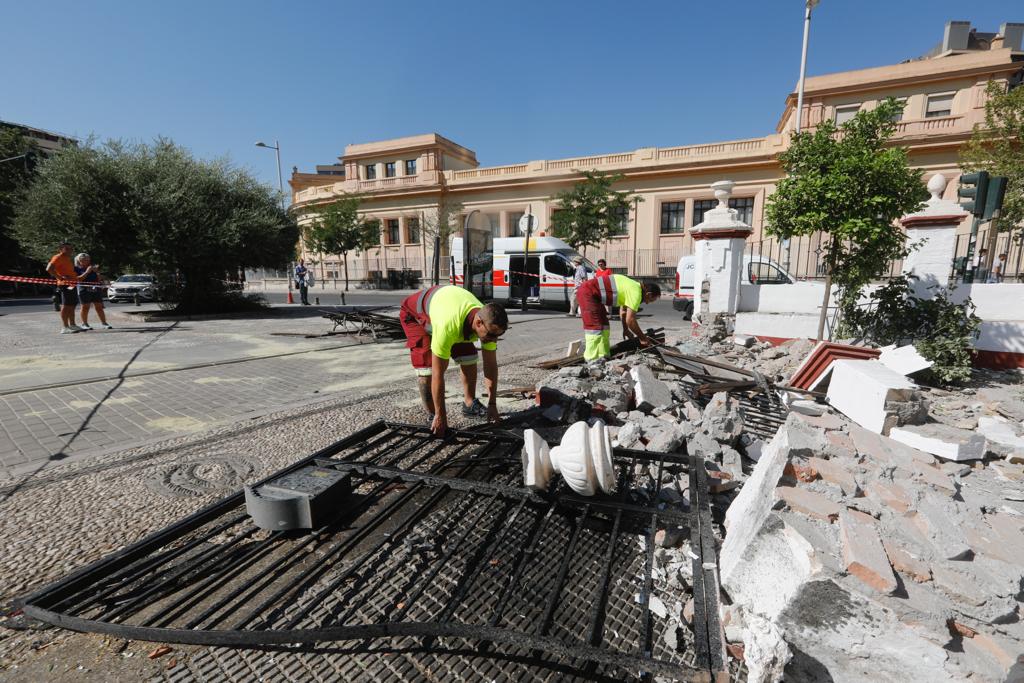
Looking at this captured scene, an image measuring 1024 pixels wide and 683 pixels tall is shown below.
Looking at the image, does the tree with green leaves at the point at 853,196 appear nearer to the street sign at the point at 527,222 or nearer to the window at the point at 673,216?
the street sign at the point at 527,222

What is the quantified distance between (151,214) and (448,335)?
13.1 metres

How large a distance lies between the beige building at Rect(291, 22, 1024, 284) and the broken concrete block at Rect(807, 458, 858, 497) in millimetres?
15657

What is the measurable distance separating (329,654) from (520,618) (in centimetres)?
78

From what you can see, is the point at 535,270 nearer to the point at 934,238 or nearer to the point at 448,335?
the point at 934,238

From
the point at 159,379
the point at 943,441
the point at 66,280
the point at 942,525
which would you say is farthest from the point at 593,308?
the point at 66,280

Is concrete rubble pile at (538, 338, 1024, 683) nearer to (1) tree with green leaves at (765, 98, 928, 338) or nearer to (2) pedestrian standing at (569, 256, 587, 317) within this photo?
(1) tree with green leaves at (765, 98, 928, 338)

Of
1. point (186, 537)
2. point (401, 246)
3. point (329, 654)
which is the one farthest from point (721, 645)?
point (401, 246)

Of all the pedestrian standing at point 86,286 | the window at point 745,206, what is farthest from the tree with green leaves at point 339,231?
the window at point 745,206

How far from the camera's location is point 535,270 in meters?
16.0

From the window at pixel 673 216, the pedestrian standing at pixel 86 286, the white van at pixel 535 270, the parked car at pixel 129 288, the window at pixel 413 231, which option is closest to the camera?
the pedestrian standing at pixel 86 286

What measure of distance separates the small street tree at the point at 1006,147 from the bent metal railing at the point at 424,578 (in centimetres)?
1599

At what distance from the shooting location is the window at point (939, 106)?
23844 mm

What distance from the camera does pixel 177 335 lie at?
32.9 feet

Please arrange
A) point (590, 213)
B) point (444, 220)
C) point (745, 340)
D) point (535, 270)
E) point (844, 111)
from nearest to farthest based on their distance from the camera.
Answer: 1. point (745, 340)
2. point (535, 270)
3. point (590, 213)
4. point (844, 111)
5. point (444, 220)
